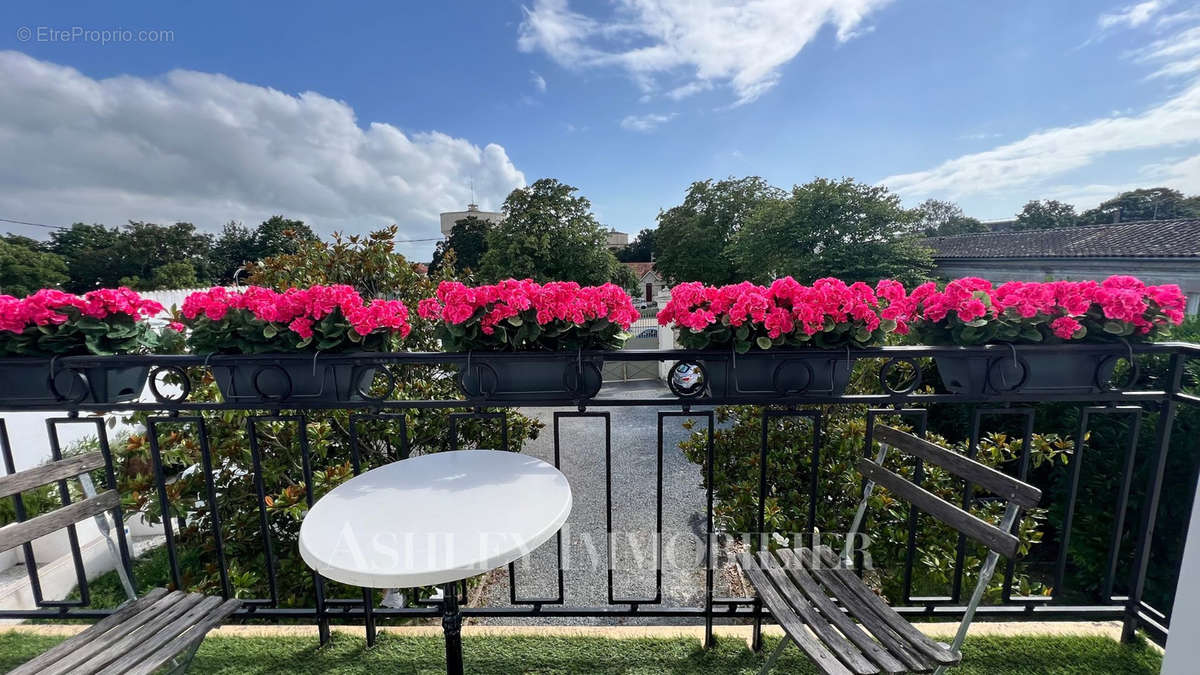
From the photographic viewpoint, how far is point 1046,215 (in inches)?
1613

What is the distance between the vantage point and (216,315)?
153 cm

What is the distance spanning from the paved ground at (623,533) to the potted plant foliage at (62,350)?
71.5 inches

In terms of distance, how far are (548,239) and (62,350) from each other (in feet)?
79.5

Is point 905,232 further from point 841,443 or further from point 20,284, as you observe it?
point 20,284

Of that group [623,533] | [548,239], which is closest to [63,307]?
[623,533]

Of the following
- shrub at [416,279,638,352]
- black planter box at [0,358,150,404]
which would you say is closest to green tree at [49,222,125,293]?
black planter box at [0,358,150,404]

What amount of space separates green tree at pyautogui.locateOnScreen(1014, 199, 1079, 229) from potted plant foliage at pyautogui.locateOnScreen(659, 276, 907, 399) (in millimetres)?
56454

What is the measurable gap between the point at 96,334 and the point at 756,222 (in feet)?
79.8

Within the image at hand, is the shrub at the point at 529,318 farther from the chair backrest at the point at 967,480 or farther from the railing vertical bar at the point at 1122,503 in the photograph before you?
the railing vertical bar at the point at 1122,503

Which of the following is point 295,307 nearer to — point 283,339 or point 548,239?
point 283,339

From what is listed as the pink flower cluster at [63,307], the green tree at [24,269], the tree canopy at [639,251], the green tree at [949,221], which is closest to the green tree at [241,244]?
the green tree at [24,269]

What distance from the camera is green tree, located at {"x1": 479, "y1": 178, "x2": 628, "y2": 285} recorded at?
82.0ft

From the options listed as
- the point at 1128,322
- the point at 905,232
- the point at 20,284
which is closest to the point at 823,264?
the point at 905,232

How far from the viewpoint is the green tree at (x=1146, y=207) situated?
3600 cm
